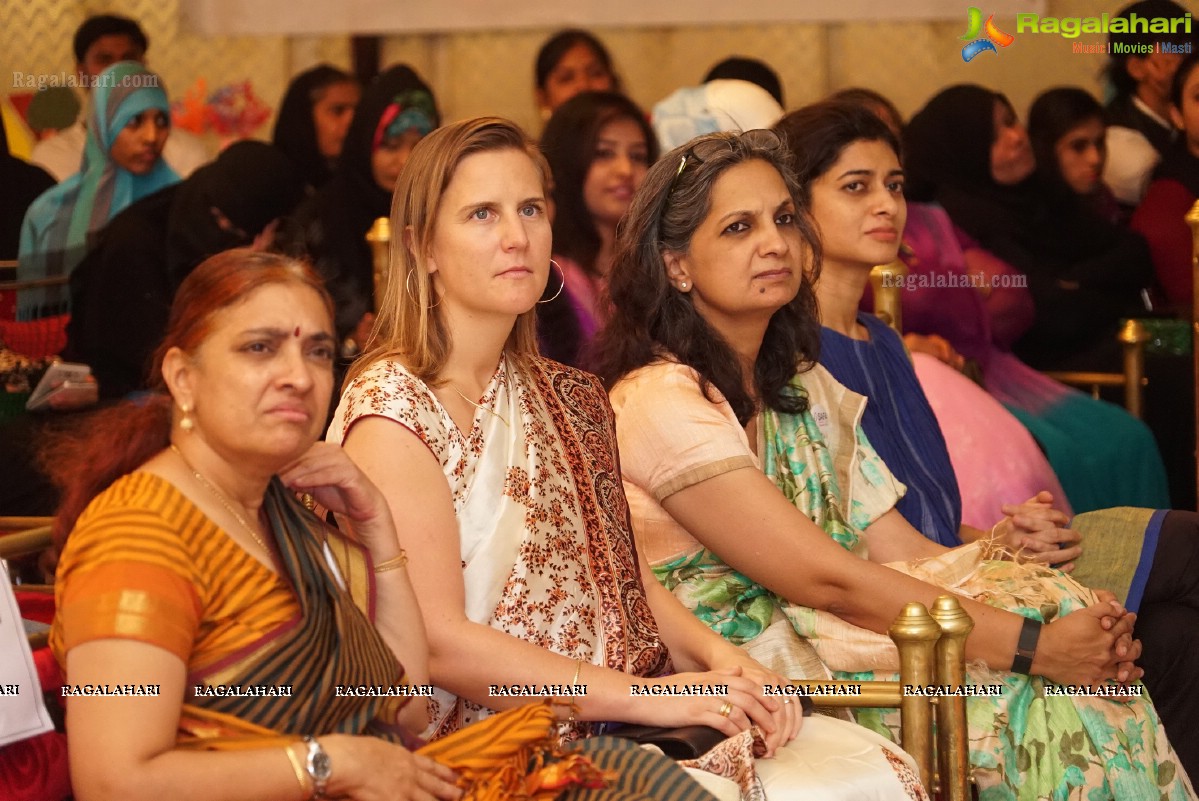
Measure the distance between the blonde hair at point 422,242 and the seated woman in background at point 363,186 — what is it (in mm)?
2294

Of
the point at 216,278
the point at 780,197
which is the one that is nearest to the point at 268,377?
the point at 216,278

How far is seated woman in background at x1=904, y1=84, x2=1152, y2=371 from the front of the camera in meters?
5.10

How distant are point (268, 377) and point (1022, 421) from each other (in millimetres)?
3144

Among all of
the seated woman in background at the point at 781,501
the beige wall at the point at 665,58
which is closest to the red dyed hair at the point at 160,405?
the seated woman in background at the point at 781,501

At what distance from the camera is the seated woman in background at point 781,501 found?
99.3 inches

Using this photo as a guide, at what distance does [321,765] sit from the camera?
1667 mm

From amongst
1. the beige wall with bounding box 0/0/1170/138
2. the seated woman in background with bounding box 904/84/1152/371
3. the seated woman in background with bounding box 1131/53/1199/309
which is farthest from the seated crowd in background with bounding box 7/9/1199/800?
the beige wall with bounding box 0/0/1170/138

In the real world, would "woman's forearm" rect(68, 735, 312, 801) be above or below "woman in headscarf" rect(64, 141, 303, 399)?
below

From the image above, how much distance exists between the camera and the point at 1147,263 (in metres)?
5.22

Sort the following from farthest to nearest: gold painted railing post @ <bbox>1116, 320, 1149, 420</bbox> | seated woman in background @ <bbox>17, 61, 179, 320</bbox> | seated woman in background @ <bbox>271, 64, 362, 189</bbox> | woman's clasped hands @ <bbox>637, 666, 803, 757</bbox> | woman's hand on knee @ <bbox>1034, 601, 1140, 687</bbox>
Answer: seated woman in background @ <bbox>271, 64, 362, 189</bbox> < seated woman in background @ <bbox>17, 61, 179, 320</bbox> < gold painted railing post @ <bbox>1116, 320, 1149, 420</bbox> < woman's hand on knee @ <bbox>1034, 601, 1140, 687</bbox> < woman's clasped hands @ <bbox>637, 666, 803, 757</bbox>

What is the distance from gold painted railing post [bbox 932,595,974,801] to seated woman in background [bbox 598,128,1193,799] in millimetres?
136

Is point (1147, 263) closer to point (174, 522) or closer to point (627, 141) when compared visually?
point (627, 141)

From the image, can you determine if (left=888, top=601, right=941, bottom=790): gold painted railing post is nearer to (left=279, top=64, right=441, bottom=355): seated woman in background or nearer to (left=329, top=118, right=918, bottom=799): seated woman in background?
(left=329, top=118, right=918, bottom=799): seated woman in background

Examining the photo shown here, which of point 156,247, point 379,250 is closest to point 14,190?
point 156,247
